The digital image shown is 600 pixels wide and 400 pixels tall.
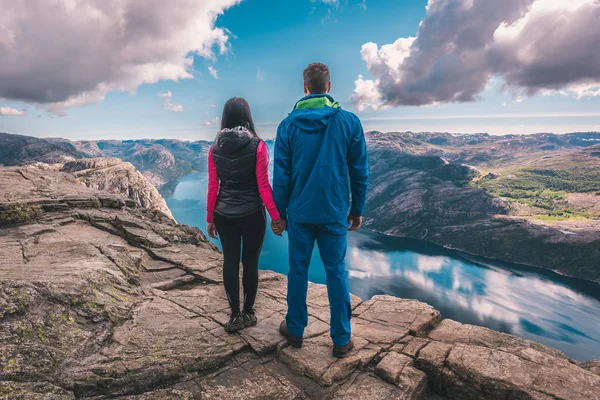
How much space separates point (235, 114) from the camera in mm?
5410

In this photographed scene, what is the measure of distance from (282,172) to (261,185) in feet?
1.50

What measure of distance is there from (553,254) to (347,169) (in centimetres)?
22501

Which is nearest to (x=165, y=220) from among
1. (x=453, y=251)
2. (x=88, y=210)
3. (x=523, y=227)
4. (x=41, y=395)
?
(x=88, y=210)

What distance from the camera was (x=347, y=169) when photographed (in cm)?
502

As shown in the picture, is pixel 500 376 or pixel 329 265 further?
pixel 329 265

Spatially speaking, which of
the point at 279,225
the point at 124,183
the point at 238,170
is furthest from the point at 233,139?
the point at 124,183

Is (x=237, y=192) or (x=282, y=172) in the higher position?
(x=282, y=172)

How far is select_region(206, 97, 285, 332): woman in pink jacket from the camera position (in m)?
5.23

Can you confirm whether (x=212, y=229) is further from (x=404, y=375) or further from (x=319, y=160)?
(x=404, y=375)

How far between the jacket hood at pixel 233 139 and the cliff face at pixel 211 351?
336 cm

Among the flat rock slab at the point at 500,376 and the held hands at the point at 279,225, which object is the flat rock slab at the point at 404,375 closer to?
the flat rock slab at the point at 500,376

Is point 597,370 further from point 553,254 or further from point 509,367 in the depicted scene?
point 553,254

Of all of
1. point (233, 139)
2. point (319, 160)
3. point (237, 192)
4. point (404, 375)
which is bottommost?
point (404, 375)

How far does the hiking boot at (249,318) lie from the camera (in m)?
5.88
